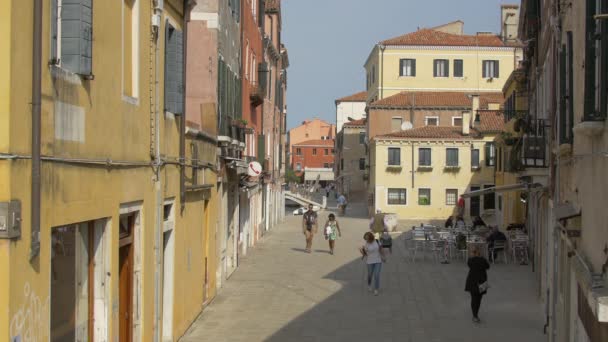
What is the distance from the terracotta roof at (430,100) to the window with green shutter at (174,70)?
154 ft

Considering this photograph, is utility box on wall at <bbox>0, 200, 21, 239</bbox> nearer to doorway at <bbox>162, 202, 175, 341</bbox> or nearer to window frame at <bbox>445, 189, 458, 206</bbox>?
doorway at <bbox>162, 202, 175, 341</bbox>

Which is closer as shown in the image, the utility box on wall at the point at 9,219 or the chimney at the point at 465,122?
the utility box on wall at the point at 9,219

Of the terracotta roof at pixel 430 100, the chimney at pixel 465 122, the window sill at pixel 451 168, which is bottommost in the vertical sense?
the window sill at pixel 451 168

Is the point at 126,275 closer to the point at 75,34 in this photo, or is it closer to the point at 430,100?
the point at 75,34

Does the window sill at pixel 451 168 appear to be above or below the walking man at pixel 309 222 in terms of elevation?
above

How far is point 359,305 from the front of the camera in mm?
18328

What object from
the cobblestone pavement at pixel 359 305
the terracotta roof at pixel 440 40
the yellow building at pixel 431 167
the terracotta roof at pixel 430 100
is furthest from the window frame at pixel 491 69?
the cobblestone pavement at pixel 359 305

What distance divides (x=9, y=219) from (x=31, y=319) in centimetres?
96

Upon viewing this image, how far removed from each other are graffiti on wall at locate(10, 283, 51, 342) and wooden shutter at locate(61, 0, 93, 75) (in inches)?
83.2

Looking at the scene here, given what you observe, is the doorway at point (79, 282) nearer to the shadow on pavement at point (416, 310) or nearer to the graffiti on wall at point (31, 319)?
the graffiti on wall at point (31, 319)

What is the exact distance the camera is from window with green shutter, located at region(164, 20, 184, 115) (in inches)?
502

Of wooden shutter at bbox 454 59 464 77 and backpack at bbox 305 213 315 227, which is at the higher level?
wooden shutter at bbox 454 59 464 77

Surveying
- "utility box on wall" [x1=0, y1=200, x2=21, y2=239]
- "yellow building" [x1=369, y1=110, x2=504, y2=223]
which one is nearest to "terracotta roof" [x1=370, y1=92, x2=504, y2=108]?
"yellow building" [x1=369, y1=110, x2=504, y2=223]

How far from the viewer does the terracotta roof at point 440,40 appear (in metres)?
64.6
